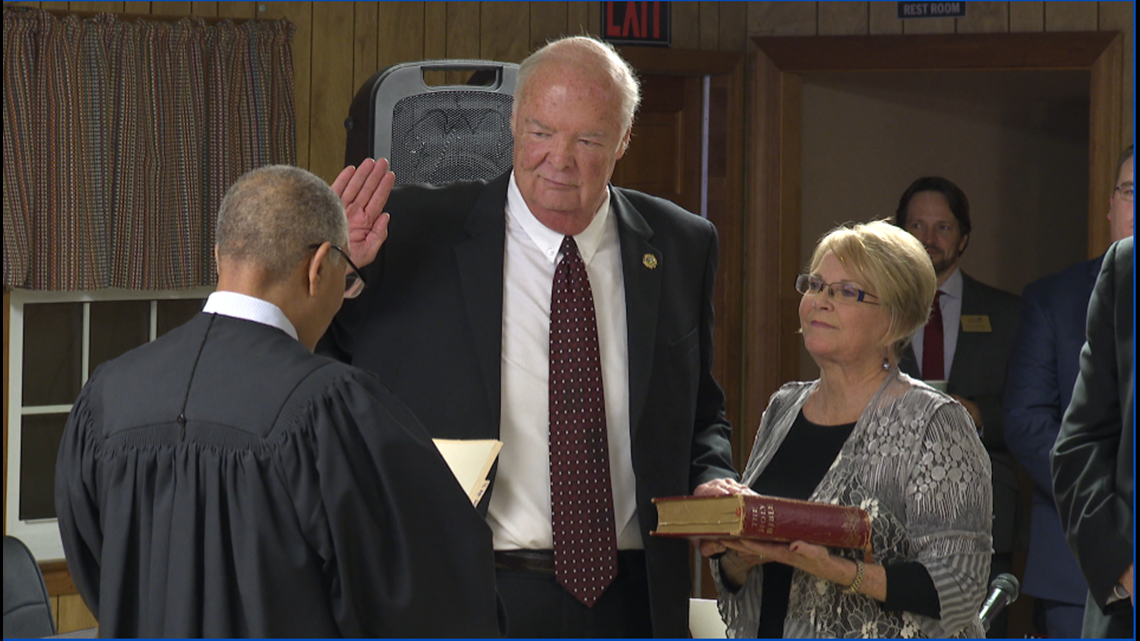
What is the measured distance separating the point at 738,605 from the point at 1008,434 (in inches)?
64.5

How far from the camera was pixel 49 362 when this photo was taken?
407 centimetres

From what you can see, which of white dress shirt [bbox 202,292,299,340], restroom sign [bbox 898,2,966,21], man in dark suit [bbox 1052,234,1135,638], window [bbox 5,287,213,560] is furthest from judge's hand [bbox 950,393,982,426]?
white dress shirt [bbox 202,292,299,340]

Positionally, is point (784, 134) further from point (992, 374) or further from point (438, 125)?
point (438, 125)

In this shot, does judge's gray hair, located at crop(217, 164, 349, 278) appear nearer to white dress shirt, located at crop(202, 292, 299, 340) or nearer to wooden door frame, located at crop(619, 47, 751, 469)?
white dress shirt, located at crop(202, 292, 299, 340)

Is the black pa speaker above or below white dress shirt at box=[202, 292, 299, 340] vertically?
above

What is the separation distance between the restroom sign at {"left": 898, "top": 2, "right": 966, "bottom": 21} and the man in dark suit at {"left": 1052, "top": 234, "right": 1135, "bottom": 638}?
2.98 meters

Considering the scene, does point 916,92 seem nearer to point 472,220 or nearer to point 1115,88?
point 1115,88

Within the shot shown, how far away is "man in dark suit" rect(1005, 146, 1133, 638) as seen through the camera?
3.35m

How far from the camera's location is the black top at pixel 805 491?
1986 millimetres

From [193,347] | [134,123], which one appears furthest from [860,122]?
[193,347]

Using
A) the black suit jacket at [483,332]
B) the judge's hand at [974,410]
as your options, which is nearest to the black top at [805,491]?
the black suit jacket at [483,332]

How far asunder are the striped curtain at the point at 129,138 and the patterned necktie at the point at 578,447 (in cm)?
234

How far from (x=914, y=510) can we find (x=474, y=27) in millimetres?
2992

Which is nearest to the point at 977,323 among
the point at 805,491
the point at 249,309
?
the point at 805,491
